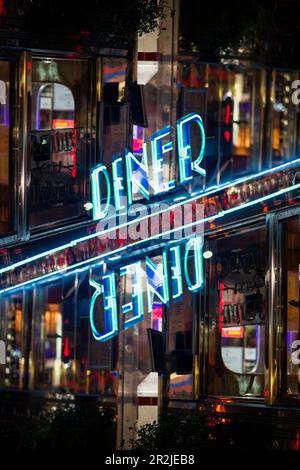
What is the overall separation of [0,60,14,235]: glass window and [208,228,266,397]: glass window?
2263 millimetres

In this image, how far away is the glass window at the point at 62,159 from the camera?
1399 cm

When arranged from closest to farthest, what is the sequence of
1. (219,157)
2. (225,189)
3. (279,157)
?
(225,189), (219,157), (279,157)

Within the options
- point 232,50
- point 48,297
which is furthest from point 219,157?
point 48,297

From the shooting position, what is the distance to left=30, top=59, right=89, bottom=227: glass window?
45.9 feet

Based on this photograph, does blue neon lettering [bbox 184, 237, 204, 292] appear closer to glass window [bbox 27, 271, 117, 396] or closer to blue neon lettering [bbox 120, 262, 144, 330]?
blue neon lettering [bbox 120, 262, 144, 330]

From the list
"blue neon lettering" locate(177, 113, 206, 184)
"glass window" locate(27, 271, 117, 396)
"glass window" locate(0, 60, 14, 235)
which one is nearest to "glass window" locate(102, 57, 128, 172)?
"blue neon lettering" locate(177, 113, 206, 184)

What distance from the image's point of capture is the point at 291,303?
12234 millimetres

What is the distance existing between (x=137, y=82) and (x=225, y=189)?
1952 millimetres

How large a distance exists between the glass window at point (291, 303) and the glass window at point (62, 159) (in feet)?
9.21

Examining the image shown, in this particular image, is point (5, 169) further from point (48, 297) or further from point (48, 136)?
point (48, 297)

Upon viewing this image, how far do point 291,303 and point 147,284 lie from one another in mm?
2554

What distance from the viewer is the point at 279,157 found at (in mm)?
16406

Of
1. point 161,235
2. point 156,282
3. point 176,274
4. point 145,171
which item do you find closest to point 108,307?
point 156,282

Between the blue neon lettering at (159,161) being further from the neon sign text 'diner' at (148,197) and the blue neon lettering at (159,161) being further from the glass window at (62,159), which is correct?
the glass window at (62,159)
